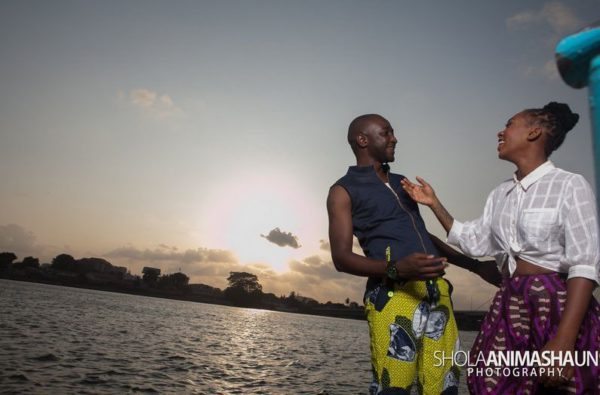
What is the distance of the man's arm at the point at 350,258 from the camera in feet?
8.67

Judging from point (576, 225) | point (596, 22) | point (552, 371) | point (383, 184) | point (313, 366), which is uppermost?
point (383, 184)

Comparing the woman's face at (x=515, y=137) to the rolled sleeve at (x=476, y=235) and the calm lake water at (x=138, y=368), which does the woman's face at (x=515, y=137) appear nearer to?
the rolled sleeve at (x=476, y=235)

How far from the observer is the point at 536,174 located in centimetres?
244

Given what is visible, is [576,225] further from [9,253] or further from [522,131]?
[9,253]

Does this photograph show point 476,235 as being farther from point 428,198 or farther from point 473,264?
point 473,264

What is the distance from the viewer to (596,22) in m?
0.97

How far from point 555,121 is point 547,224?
0.70 metres

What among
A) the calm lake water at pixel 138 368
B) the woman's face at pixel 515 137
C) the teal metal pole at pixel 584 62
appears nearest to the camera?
the teal metal pole at pixel 584 62

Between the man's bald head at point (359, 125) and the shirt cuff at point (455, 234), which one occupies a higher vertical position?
the man's bald head at point (359, 125)

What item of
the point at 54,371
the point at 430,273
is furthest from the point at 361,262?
the point at 54,371

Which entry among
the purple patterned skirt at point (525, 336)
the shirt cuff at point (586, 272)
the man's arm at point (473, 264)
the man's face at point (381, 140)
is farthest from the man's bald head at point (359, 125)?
the shirt cuff at point (586, 272)

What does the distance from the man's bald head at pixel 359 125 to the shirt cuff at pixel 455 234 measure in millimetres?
1121

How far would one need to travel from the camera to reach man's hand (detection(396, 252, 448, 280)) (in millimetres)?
2609

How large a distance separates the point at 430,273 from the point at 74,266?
677 feet
